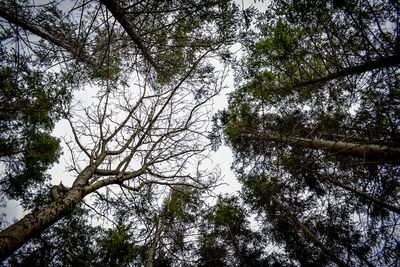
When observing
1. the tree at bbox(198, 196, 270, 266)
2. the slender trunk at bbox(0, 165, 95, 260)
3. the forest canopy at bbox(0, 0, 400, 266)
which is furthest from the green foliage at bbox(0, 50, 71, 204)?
the tree at bbox(198, 196, 270, 266)

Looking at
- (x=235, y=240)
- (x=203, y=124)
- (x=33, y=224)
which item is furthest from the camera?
(x=235, y=240)

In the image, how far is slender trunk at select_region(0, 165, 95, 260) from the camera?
1646 millimetres

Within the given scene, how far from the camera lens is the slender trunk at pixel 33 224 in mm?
1646

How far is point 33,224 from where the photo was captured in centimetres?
191

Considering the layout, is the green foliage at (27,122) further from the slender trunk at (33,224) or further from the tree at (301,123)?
the tree at (301,123)

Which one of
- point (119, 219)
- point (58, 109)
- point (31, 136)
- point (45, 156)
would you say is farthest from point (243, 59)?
point (45, 156)

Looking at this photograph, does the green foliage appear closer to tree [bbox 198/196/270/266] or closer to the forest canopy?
the forest canopy

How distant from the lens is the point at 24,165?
5.82 metres

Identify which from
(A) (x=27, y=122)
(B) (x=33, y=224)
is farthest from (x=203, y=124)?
(A) (x=27, y=122)

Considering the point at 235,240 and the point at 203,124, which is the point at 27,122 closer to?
the point at 203,124

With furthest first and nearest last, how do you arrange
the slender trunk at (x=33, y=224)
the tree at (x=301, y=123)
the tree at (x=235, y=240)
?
the tree at (x=235, y=240) → the tree at (x=301, y=123) → the slender trunk at (x=33, y=224)

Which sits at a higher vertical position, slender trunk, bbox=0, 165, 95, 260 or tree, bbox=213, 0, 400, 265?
tree, bbox=213, 0, 400, 265

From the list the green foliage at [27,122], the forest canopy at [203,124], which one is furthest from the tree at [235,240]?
the green foliage at [27,122]

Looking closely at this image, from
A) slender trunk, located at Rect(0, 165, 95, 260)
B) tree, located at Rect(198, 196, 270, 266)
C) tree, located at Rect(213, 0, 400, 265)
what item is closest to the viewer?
slender trunk, located at Rect(0, 165, 95, 260)
